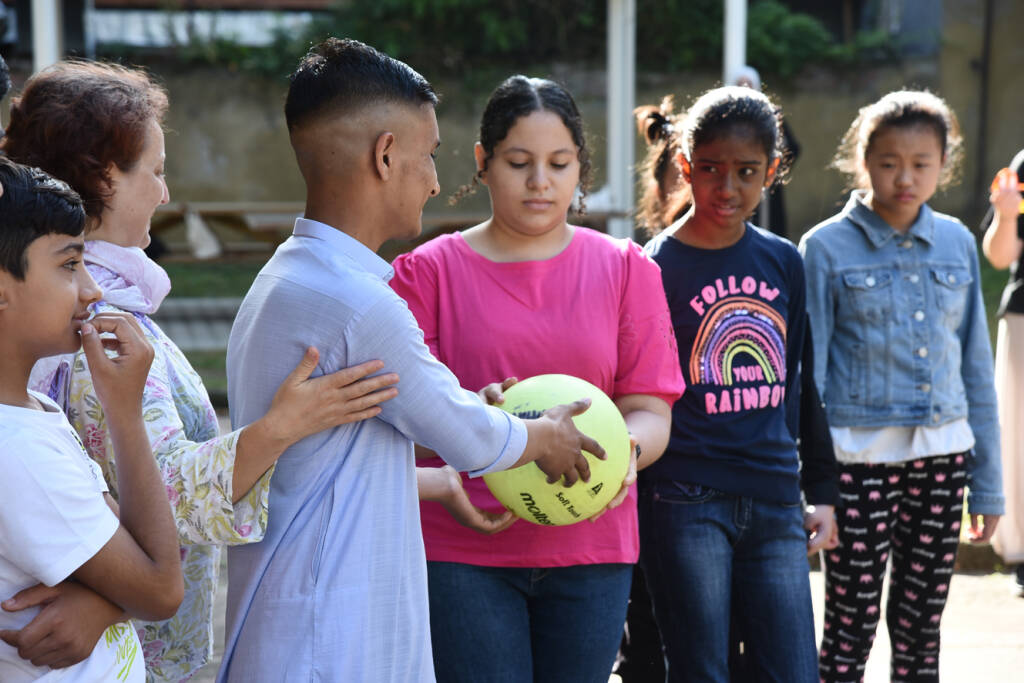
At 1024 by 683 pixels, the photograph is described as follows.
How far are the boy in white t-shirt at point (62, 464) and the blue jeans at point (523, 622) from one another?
734mm

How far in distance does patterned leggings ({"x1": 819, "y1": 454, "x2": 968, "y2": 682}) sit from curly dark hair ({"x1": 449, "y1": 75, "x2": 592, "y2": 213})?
1455 millimetres

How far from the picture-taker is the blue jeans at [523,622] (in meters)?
2.45

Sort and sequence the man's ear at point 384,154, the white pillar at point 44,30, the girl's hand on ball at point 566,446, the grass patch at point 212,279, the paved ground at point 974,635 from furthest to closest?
the grass patch at point 212,279
the white pillar at point 44,30
the paved ground at point 974,635
the girl's hand on ball at point 566,446
the man's ear at point 384,154

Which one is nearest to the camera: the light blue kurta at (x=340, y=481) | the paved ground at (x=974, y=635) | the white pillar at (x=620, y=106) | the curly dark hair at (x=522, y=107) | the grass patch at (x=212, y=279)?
the light blue kurta at (x=340, y=481)

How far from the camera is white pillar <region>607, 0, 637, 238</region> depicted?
10156 mm

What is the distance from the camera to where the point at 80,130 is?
87.0 inches

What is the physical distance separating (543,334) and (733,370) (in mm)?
646

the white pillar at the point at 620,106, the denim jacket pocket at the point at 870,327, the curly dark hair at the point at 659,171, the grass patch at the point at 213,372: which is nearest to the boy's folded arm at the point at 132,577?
the curly dark hair at the point at 659,171

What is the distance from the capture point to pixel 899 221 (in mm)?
3566

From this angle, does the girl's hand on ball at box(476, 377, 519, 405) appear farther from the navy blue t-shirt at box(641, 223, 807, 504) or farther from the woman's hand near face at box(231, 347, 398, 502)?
the navy blue t-shirt at box(641, 223, 807, 504)

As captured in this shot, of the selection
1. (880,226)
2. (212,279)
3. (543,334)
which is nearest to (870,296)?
(880,226)

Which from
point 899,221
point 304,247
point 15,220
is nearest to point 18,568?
point 15,220

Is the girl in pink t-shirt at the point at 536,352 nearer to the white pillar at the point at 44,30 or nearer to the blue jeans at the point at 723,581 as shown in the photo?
the blue jeans at the point at 723,581

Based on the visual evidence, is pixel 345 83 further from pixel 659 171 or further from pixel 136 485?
pixel 659 171
